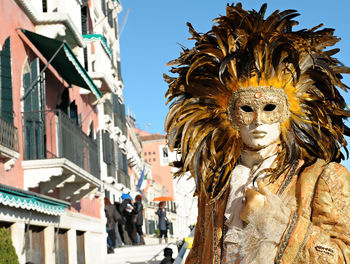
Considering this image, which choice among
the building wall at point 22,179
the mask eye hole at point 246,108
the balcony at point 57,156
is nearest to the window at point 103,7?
the building wall at point 22,179

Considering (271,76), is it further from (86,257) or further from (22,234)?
(86,257)

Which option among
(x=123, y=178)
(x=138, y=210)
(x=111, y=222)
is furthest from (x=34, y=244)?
(x=123, y=178)

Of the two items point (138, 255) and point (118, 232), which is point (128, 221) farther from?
point (138, 255)

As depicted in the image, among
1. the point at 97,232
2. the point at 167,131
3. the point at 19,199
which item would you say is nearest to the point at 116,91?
the point at 97,232

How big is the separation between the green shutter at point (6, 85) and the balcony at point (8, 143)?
11.3 inches

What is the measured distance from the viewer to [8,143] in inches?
518

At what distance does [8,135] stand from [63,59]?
3.80 m

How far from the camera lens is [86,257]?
2162 centimetres

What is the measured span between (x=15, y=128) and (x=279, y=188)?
10.6m

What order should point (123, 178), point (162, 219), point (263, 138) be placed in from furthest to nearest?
point (123, 178), point (162, 219), point (263, 138)

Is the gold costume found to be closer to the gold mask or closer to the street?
the gold mask

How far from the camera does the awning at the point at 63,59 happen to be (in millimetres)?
15195

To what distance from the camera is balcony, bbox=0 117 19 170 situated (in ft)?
41.3

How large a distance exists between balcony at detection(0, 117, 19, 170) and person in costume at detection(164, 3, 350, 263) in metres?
9.13
